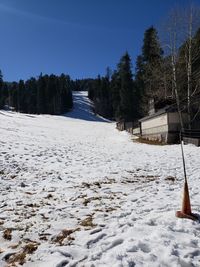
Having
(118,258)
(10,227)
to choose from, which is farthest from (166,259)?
(10,227)

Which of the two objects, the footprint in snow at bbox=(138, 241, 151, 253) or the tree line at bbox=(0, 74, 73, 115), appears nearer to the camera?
the footprint in snow at bbox=(138, 241, 151, 253)

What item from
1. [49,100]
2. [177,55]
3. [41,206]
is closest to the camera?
[41,206]

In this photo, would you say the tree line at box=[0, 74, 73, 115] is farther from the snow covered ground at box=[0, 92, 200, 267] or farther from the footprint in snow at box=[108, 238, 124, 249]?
the footprint in snow at box=[108, 238, 124, 249]

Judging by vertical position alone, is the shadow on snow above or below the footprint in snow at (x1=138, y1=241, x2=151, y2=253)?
above

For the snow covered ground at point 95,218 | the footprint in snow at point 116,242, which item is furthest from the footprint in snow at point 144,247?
the footprint in snow at point 116,242

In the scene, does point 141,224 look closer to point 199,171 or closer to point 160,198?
point 160,198

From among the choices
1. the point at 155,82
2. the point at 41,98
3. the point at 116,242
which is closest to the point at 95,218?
the point at 116,242

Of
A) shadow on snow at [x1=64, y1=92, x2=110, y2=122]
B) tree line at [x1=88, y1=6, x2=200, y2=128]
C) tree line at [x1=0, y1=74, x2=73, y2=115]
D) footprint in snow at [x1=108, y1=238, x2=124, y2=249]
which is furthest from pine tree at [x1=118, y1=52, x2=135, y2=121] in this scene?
tree line at [x1=0, y1=74, x2=73, y2=115]

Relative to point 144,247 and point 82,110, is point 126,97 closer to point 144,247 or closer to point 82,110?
point 144,247

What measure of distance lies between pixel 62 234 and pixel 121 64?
200ft

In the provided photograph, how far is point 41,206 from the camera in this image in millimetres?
8484

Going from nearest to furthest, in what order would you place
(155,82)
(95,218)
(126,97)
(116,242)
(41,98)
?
(116,242) → (95,218) → (155,82) → (126,97) → (41,98)

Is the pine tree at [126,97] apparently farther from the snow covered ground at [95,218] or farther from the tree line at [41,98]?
the tree line at [41,98]

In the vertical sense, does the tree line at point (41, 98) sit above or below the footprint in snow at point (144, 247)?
above
